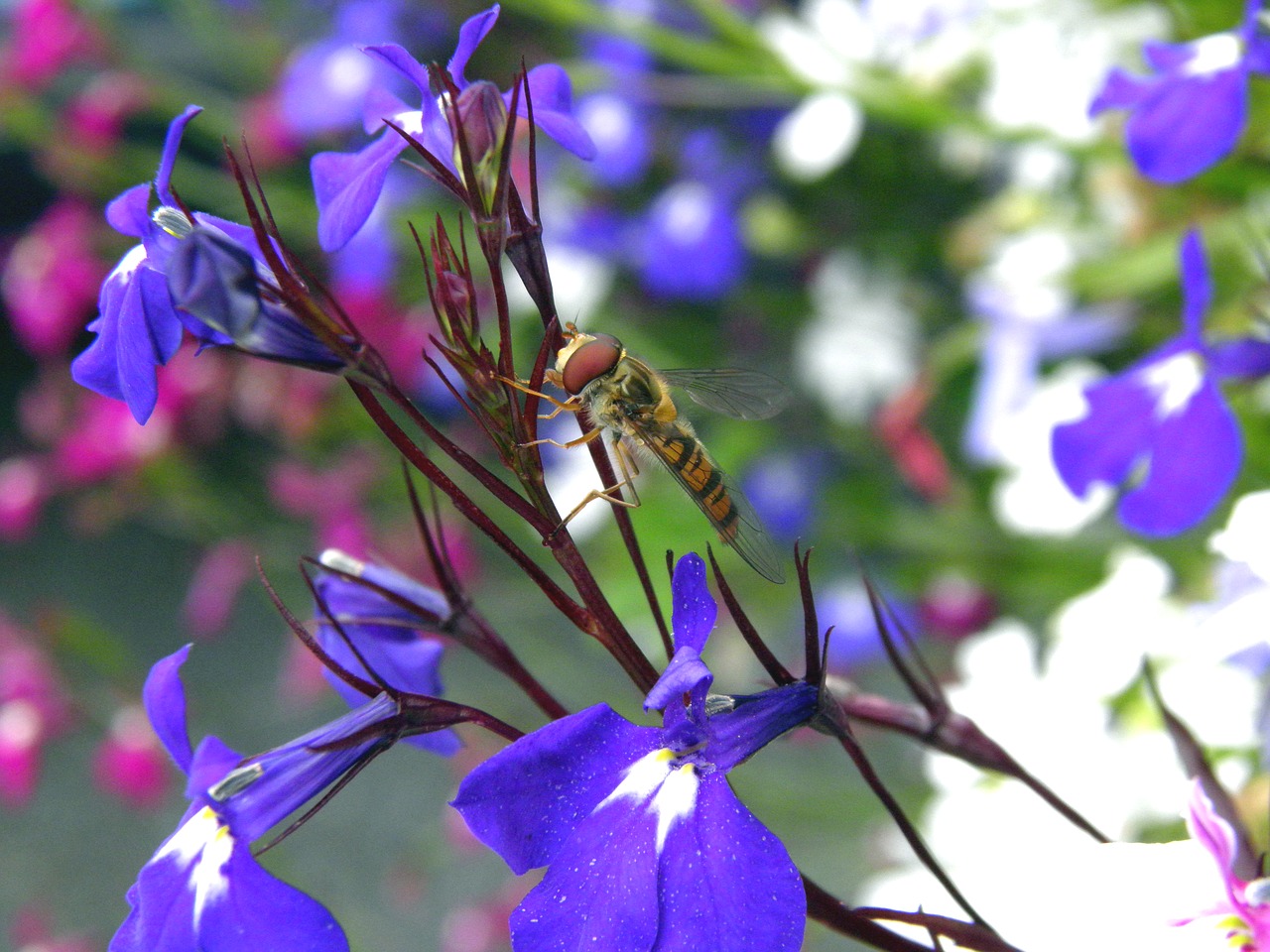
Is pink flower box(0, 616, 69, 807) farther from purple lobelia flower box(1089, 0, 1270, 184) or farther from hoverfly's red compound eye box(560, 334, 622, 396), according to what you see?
purple lobelia flower box(1089, 0, 1270, 184)

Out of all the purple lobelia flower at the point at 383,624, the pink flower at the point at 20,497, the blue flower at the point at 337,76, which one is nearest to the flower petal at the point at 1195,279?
the purple lobelia flower at the point at 383,624

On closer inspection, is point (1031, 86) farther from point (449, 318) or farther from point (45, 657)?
point (45, 657)

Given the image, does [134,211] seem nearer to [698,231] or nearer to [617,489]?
[617,489]

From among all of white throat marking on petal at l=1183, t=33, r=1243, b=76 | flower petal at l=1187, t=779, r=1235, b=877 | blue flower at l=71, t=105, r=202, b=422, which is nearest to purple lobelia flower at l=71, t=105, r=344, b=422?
blue flower at l=71, t=105, r=202, b=422

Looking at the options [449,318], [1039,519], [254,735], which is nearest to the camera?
[449,318]

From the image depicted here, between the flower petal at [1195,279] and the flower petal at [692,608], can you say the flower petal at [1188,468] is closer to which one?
the flower petal at [1195,279]

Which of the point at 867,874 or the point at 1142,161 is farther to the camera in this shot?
the point at 867,874

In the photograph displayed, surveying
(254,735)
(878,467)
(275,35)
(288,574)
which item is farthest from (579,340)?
(254,735)
